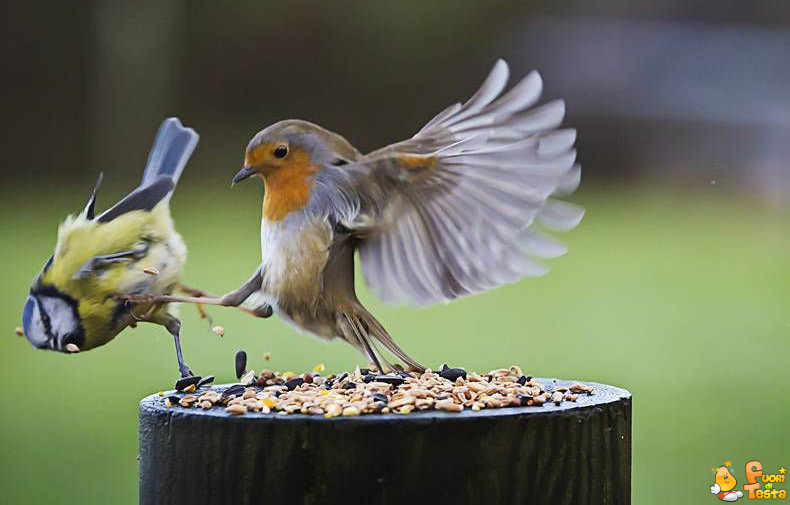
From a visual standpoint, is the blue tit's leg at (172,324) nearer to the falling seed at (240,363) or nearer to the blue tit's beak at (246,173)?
the falling seed at (240,363)

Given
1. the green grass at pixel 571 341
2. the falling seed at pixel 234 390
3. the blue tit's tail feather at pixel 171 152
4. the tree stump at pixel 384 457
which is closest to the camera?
the tree stump at pixel 384 457

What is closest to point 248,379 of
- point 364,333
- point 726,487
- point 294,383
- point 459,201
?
point 294,383

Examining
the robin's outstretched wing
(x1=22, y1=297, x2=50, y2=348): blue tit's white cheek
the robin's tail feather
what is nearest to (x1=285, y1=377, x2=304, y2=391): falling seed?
the robin's tail feather

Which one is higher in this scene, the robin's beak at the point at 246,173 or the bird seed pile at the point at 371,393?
the robin's beak at the point at 246,173

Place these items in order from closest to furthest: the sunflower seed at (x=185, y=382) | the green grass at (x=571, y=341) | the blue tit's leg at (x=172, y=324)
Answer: the sunflower seed at (x=185, y=382) < the blue tit's leg at (x=172, y=324) < the green grass at (x=571, y=341)

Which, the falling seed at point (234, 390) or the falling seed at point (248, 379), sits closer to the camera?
the falling seed at point (234, 390)

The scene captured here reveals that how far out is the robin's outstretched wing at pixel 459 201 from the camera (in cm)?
214

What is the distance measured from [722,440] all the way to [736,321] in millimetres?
2302

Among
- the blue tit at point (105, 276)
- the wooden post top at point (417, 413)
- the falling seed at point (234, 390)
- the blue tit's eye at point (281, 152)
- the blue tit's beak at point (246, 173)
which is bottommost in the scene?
the wooden post top at point (417, 413)

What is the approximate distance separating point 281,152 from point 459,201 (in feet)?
1.16

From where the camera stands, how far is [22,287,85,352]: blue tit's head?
221 centimetres

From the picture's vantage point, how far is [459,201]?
2193 mm

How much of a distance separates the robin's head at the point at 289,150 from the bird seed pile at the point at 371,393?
0.40m
